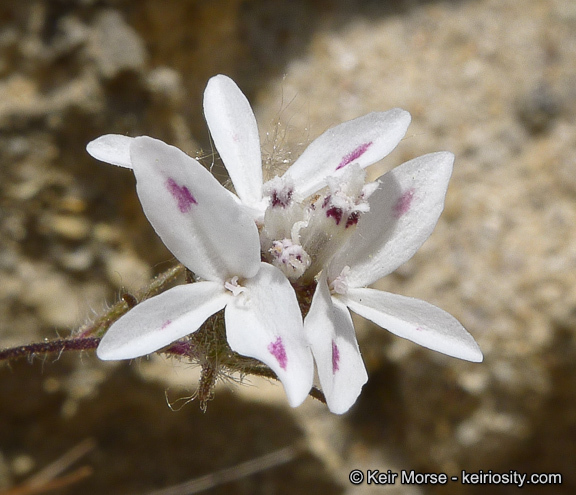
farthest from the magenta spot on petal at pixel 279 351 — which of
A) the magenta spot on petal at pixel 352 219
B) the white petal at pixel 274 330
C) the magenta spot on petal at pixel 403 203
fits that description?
the magenta spot on petal at pixel 403 203

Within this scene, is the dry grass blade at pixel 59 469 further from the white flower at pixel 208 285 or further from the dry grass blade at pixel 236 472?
the white flower at pixel 208 285

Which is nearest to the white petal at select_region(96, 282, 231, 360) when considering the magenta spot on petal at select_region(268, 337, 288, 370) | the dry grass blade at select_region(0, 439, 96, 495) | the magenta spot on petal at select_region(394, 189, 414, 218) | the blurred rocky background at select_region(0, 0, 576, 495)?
the magenta spot on petal at select_region(268, 337, 288, 370)

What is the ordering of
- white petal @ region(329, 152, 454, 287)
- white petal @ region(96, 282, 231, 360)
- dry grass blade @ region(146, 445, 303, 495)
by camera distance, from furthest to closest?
dry grass blade @ region(146, 445, 303, 495) < white petal @ region(329, 152, 454, 287) < white petal @ region(96, 282, 231, 360)

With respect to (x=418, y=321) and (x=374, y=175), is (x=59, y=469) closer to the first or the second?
(x=374, y=175)

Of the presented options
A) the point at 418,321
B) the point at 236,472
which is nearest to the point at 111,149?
the point at 418,321

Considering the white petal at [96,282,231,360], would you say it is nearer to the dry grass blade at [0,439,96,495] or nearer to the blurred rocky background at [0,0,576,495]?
the blurred rocky background at [0,0,576,495]
